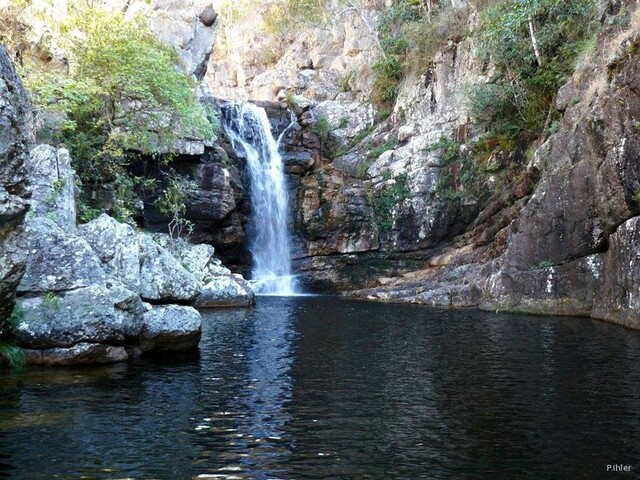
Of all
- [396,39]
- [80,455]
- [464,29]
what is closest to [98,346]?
[80,455]

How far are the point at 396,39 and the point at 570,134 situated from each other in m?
21.1

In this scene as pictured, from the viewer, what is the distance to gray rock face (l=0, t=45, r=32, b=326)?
8867 mm

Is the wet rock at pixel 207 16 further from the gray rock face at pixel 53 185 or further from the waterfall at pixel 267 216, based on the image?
the gray rock face at pixel 53 185

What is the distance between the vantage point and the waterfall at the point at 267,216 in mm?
36219

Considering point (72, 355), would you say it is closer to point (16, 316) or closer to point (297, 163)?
point (16, 316)

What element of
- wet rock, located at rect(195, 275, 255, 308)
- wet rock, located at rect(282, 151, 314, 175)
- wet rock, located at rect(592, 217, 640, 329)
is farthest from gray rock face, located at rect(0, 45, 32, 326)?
wet rock, located at rect(282, 151, 314, 175)

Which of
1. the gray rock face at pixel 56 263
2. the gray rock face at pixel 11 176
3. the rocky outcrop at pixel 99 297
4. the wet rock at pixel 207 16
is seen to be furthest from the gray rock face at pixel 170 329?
the wet rock at pixel 207 16

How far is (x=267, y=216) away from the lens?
3688cm

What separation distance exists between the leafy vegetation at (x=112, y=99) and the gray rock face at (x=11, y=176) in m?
13.5

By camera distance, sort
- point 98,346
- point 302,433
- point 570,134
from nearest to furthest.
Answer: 1. point 302,433
2. point 98,346
3. point 570,134

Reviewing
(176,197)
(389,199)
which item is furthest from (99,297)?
(389,199)

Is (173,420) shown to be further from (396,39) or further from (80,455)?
(396,39)

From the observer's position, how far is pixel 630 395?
30.7ft

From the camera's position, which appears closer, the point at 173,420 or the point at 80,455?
the point at 80,455
